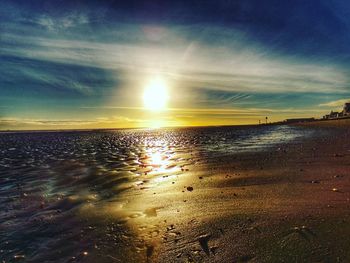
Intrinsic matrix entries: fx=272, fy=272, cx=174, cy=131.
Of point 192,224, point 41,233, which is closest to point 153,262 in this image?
point 192,224

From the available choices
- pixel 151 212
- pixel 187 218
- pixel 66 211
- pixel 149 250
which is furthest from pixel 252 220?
pixel 66 211

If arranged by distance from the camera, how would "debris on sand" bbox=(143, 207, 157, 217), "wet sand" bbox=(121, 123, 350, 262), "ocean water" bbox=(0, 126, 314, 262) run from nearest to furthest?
"wet sand" bbox=(121, 123, 350, 262) < "ocean water" bbox=(0, 126, 314, 262) < "debris on sand" bbox=(143, 207, 157, 217)

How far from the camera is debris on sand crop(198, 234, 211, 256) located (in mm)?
5186

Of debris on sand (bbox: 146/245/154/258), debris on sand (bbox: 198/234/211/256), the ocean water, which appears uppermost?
debris on sand (bbox: 198/234/211/256)

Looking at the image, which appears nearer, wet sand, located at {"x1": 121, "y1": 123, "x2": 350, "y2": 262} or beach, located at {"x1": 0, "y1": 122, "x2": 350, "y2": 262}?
wet sand, located at {"x1": 121, "y1": 123, "x2": 350, "y2": 262}

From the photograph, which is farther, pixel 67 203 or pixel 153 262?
pixel 67 203

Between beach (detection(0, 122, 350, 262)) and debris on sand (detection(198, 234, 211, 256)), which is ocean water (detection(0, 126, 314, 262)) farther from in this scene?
debris on sand (detection(198, 234, 211, 256))

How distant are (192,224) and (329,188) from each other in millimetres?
4797

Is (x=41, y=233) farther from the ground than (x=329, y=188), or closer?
closer

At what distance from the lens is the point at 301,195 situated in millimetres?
7977

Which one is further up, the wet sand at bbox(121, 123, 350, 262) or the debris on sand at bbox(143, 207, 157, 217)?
the wet sand at bbox(121, 123, 350, 262)

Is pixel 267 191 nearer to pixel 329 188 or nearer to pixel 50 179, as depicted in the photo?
pixel 329 188

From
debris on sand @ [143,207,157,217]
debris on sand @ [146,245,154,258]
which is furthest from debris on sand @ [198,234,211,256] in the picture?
debris on sand @ [143,207,157,217]

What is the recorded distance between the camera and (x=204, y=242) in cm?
552
